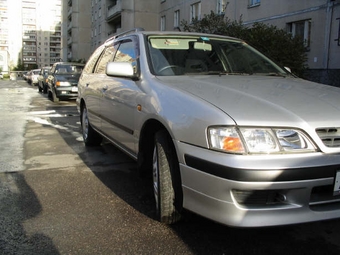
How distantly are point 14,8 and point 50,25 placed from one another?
57.2 feet

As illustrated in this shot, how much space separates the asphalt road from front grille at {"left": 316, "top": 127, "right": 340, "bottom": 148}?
0.87 m

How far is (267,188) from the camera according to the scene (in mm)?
2322

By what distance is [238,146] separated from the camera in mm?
2369

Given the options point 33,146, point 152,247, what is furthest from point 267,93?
point 33,146

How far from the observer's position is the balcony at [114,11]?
3706cm

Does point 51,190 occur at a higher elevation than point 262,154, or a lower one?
lower

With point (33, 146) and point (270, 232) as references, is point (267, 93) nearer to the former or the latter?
point (270, 232)

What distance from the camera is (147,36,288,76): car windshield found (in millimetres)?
3730

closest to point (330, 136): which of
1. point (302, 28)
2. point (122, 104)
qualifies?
point (122, 104)

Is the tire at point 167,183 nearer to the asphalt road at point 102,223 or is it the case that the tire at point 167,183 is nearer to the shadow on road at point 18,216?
the asphalt road at point 102,223

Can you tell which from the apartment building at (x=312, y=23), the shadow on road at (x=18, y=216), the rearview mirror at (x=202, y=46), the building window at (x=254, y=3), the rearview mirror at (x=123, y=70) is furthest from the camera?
the building window at (x=254, y=3)

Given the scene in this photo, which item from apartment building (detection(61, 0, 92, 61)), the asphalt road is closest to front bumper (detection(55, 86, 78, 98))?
the asphalt road

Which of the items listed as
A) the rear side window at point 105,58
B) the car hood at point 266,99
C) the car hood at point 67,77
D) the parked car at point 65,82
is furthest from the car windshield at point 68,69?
the car hood at point 266,99

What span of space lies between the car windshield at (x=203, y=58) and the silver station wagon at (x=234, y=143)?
0.03 m
